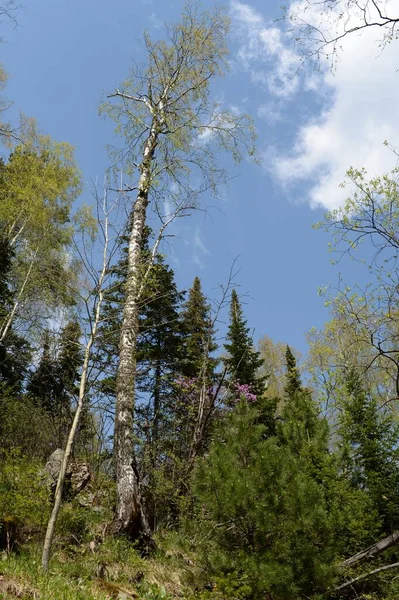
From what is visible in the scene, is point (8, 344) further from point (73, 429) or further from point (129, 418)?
point (73, 429)

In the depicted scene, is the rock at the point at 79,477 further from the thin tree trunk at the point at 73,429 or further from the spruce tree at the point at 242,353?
the spruce tree at the point at 242,353

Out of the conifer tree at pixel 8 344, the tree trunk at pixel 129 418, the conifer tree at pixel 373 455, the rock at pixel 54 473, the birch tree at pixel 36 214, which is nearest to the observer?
the tree trunk at pixel 129 418

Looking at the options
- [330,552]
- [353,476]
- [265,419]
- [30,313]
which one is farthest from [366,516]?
[30,313]

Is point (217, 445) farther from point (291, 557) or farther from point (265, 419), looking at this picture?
point (265, 419)

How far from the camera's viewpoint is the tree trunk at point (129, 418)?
5.31 m

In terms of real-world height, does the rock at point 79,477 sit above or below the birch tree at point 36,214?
below

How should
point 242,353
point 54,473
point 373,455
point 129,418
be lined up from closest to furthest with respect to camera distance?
point 129,418
point 54,473
point 373,455
point 242,353

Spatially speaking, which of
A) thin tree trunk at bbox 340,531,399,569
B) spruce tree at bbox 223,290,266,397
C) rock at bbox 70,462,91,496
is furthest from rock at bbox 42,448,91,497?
spruce tree at bbox 223,290,266,397

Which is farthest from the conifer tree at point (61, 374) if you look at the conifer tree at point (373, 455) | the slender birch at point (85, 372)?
the conifer tree at point (373, 455)

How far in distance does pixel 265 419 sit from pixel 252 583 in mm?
10853

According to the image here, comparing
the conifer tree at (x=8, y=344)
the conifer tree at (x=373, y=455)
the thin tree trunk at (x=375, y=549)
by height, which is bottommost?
the thin tree trunk at (x=375, y=549)

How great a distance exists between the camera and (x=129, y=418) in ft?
19.7

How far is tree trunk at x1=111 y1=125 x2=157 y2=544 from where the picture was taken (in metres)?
5.31

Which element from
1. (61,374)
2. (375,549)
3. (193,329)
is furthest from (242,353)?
(375,549)
